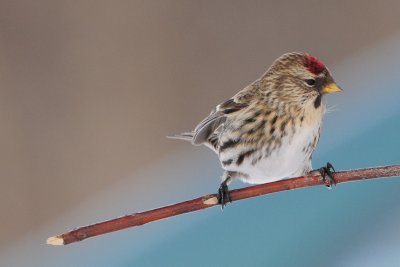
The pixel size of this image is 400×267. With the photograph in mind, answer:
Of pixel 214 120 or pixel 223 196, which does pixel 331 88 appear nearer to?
pixel 223 196

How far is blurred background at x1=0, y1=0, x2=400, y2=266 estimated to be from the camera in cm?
196

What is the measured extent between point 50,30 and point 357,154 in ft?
4.05

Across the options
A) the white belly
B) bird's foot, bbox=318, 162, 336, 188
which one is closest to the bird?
the white belly

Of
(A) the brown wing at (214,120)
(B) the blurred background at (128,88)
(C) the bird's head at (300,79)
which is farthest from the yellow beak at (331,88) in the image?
(B) the blurred background at (128,88)

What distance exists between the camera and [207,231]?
1.38 m

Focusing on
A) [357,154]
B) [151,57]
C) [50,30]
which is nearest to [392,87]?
[357,154]

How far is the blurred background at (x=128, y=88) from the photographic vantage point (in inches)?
77.1

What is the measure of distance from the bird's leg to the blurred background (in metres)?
0.54

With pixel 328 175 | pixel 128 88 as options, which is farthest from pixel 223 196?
pixel 128 88

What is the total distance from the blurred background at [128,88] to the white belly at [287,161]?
564 millimetres

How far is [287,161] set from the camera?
3.37 feet

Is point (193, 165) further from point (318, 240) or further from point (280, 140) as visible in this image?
point (280, 140)

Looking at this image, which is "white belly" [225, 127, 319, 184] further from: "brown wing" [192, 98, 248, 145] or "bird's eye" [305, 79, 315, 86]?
"bird's eye" [305, 79, 315, 86]

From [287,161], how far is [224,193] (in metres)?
0.16
